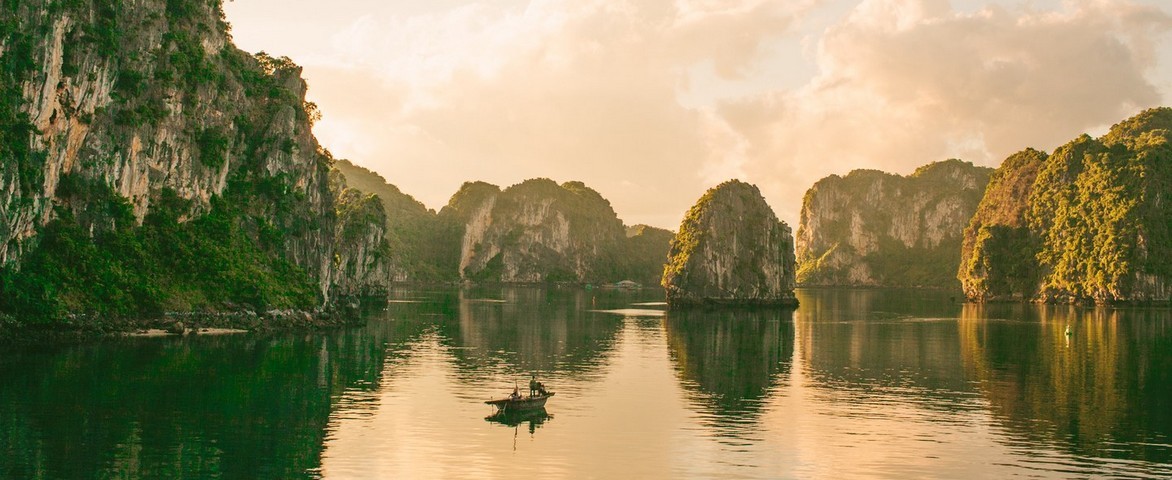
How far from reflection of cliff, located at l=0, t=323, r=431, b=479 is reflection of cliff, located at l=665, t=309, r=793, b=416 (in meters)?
23.8

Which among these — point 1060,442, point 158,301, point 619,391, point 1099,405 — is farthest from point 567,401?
point 158,301

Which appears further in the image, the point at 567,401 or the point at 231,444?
the point at 567,401

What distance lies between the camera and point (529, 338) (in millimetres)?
112062

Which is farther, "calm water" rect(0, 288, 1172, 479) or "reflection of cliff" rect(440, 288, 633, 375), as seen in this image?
"reflection of cliff" rect(440, 288, 633, 375)

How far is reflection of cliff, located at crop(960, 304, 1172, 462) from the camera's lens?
53281 millimetres

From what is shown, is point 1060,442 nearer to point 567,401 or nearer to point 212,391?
point 567,401

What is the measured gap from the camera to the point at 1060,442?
50.9 metres

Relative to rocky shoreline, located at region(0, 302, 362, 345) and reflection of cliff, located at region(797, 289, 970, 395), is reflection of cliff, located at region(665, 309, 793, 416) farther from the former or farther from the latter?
rocky shoreline, located at region(0, 302, 362, 345)

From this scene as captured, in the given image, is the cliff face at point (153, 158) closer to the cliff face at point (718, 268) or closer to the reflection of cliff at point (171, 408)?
the reflection of cliff at point (171, 408)

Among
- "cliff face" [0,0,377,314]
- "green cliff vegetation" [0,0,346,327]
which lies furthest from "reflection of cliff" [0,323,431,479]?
"cliff face" [0,0,377,314]

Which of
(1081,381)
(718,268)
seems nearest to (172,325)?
(1081,381)

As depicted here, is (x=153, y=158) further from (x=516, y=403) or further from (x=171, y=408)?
(x=516, y=403)

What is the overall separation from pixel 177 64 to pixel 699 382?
6326 centimetres

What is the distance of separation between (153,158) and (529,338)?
41.5 m
